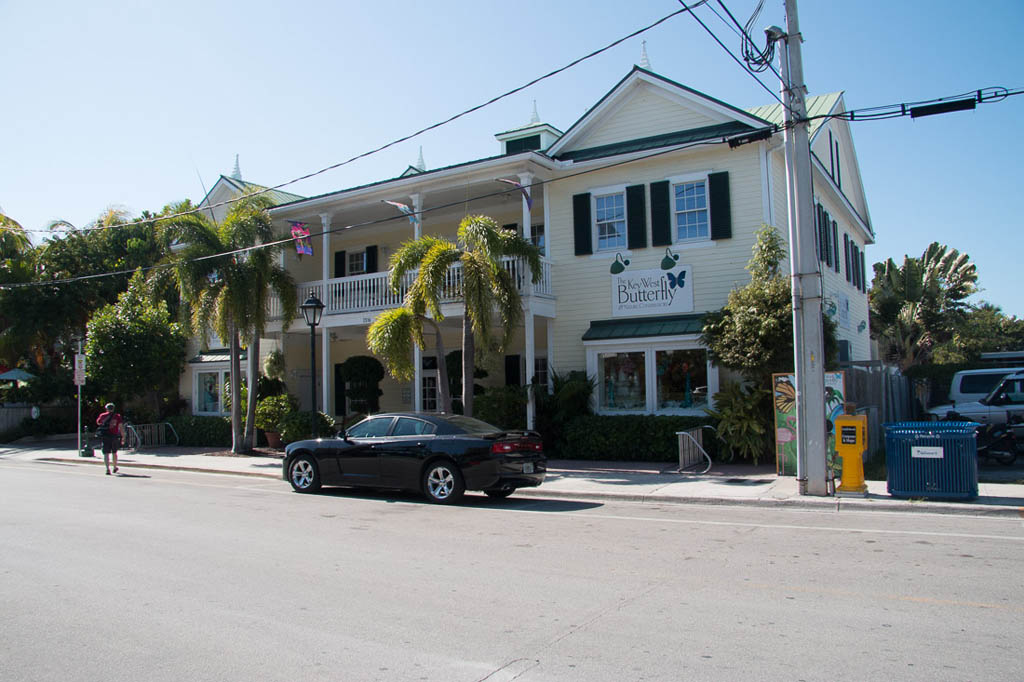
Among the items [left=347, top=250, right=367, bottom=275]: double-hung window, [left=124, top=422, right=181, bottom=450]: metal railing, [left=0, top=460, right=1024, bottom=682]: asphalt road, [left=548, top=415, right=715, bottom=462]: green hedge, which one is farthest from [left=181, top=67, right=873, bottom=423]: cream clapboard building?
[left=0, top=460, right=1024, bottom=682]: asphalt road

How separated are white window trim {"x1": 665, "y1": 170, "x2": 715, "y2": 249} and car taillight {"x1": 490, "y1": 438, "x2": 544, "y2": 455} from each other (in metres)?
7.75

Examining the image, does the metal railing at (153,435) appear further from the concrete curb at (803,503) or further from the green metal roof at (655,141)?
the concrete curb at (803,503)

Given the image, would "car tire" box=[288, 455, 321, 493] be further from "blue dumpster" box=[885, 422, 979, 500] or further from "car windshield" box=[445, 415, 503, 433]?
"blue dumpster" box=[885, 422, 979, 500]

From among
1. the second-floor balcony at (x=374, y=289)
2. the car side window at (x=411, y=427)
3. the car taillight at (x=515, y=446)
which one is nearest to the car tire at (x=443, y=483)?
the car side window at (x=411, y=427)

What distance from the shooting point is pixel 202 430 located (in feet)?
77.1

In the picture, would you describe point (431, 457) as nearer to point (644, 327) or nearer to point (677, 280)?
point (644, 327)

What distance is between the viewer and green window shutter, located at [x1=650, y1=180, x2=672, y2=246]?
1772 centimetres

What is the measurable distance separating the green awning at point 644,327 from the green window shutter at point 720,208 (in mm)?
1889

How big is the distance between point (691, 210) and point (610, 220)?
1988 mm

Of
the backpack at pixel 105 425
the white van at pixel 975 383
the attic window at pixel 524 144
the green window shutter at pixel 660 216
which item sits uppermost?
the attic window at pixel 524 144

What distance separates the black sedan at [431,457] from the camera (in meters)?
11.2

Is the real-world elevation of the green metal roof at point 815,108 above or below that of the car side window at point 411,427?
above

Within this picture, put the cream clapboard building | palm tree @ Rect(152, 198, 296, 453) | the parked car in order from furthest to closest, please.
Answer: palm tree @ Rect(152, 198, 296, 453) → the cream clapboard building → the parked car

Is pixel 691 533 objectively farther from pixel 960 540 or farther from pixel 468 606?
pixel 468 606
